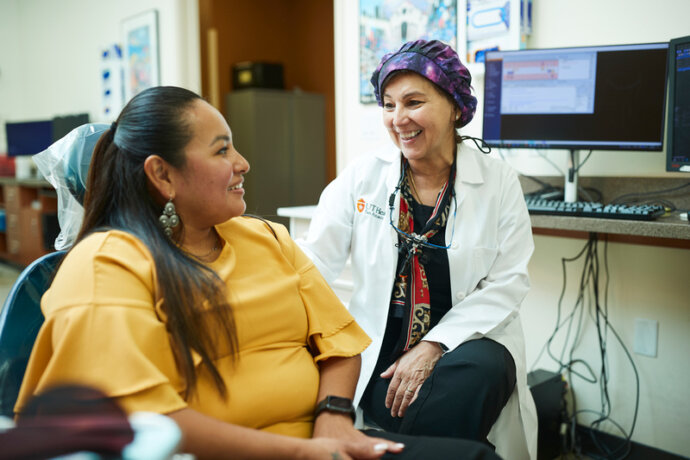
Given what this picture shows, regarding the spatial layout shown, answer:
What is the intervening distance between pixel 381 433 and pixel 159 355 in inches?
17.0

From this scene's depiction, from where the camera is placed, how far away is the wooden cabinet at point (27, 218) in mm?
4789

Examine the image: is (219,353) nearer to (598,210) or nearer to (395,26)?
(598,210)

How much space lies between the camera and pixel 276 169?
15.6ft

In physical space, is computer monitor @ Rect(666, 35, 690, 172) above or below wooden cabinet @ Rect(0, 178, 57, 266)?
above

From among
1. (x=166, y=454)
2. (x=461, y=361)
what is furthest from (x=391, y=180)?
(x=166, y=454)

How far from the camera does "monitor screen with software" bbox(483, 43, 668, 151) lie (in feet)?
6.01

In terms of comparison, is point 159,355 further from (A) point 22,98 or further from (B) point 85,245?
(A) point 22,98

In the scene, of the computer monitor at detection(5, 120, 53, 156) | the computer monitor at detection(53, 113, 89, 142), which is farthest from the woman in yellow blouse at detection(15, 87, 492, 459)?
the computer monitor at detection(5, 120, 53, 156)

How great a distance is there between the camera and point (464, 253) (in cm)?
147

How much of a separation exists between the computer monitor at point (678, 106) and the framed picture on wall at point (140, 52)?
12.1 ft

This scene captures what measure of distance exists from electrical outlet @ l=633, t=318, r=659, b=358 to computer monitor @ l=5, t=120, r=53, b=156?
4.97 meters

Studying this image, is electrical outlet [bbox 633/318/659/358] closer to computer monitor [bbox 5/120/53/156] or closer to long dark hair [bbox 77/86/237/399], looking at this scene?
long dark hair [bbox 77/86/237/399]

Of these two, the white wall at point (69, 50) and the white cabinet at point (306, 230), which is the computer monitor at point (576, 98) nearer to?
the white cabinet at point (306, 230)

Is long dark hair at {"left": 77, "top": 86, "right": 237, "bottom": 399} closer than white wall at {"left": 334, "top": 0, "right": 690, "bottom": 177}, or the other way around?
long dark hair at {"left": 77, "top": 86, "right": 237, "bottom": 399}
